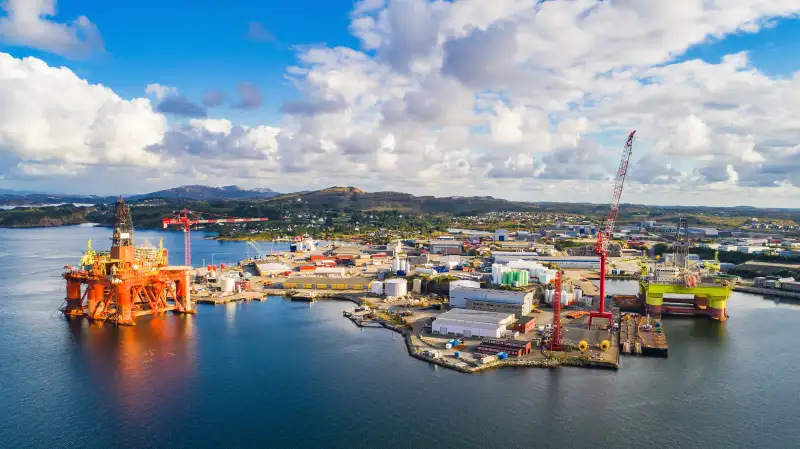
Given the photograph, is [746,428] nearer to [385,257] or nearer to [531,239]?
[385,257]

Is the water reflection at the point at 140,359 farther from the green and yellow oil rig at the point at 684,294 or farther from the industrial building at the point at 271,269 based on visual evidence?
the green and yellow oil rig at the point at 684,294

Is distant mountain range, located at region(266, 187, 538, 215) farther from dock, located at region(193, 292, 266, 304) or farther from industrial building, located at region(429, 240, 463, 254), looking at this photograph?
dock, located at region(193, 292, 266, 304)

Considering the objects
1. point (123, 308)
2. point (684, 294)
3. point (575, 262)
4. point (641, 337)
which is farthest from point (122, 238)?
point (575, 262)

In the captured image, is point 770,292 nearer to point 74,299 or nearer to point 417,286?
point 417,286

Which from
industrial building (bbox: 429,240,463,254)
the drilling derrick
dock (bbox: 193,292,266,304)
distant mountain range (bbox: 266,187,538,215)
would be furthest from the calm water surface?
distant mountain range (bbox: 266,187,538,215)

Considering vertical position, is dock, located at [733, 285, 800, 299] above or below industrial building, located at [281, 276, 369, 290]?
below

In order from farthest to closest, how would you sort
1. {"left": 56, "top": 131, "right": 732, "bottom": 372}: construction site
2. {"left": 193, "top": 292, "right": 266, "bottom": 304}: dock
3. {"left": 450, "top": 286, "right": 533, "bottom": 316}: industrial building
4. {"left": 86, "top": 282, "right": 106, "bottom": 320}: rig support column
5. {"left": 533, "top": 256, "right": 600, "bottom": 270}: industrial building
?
{"left": 533, "top": 256, "right": 600, "bottom": 270}: industrial building
{"left": 193, "top": 292, "right": 266, "bottom": 304}: dock
{"left": 450, "top": 286, "right": 533, "bottom": 316}: industrial building
{"left": 86, "top": 282, "right": 106, "bottom": 320}: rig support column
{"left": 56, "top": 131, "right": 732, "bottom": 372}: construction site
